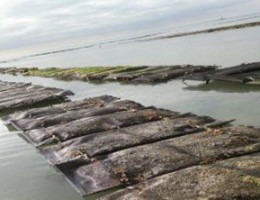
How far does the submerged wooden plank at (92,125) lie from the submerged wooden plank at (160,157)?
10.5 ft

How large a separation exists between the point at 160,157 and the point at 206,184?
206cm

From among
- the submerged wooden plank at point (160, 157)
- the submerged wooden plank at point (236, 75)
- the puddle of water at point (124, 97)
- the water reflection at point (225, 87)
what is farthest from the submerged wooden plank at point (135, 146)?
the submerged wooden plank at point (236, 75)

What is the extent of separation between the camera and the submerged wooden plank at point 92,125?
1409cm

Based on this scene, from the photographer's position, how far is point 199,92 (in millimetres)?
20234

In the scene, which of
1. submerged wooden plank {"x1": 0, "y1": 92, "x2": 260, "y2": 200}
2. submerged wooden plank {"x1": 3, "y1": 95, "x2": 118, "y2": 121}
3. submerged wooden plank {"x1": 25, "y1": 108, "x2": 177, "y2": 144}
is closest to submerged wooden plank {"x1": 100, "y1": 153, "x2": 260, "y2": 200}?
submerged wooden plank {"x1": 0, "y1": 92, "x2": 260, "y2": 200}

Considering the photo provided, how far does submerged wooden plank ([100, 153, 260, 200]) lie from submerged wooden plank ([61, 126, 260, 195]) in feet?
1.88

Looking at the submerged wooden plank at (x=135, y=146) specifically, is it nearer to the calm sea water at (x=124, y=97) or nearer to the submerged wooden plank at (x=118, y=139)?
the submerged wooden plank at (x=118, y=139)

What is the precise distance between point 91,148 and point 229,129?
337 cm

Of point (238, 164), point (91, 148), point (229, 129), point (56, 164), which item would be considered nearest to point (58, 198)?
point (56, 164)

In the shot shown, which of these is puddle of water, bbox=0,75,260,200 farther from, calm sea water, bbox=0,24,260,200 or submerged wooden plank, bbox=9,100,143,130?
submerged wooden plank, bbox=9,100,143,130

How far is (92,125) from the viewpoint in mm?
14492

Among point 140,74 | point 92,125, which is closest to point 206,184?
point 92,125

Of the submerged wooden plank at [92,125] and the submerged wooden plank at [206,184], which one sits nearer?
the submerged wooden plank at [206,184]

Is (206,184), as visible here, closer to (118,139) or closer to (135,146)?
(135,146)
